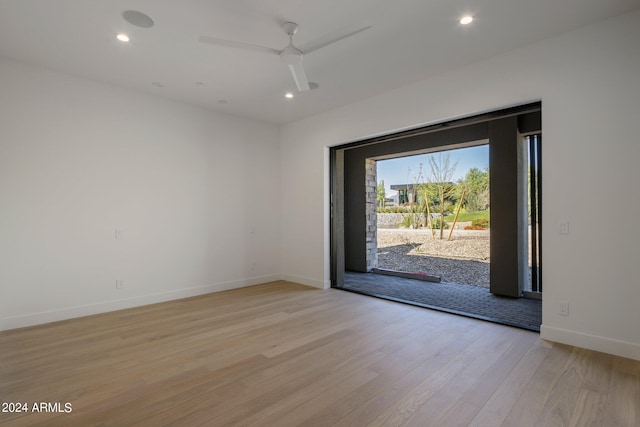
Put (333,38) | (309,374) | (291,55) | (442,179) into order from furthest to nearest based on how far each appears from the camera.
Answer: (442,179)
(291,55)
(333,38)
(309,374)

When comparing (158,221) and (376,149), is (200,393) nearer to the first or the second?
(158,221)

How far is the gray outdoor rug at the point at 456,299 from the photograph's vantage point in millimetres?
3580

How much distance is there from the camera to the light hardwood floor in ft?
6.01

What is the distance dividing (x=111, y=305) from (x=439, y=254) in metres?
5.55

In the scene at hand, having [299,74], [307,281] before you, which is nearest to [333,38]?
[299,74]

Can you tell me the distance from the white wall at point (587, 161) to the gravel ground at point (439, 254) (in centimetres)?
264

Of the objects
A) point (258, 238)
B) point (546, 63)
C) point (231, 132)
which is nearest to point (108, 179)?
point (231, 132)

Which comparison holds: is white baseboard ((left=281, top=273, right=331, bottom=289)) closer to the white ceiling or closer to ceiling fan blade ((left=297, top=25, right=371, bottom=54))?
the white ceiling

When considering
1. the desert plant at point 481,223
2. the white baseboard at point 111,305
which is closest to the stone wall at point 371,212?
the desert plant at point 481,223

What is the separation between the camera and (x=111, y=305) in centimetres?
389

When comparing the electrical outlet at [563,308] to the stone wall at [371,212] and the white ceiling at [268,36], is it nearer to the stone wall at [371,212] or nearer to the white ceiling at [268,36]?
the white ceiling at [268,36]

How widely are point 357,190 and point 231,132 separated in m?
2.90

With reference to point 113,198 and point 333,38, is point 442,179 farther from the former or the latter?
point 113,198

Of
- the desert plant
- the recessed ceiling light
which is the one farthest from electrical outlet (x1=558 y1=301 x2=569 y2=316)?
the recessed ceiling light
